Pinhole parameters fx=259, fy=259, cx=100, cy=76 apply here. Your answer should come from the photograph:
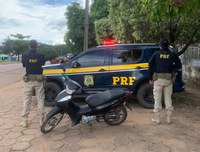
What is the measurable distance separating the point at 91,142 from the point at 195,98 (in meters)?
5.40

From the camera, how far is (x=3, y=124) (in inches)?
236

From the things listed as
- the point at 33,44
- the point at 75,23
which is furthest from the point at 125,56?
the point at 75,23

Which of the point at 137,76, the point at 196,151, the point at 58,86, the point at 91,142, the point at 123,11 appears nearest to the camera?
the point at 196,151

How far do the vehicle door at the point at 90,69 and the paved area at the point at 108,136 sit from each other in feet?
5.01

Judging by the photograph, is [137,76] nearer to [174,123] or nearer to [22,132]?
[174,123]

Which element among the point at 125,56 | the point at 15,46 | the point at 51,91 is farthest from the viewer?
the point at 15,46

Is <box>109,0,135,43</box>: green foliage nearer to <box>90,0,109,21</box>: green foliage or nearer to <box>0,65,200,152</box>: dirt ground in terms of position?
<box>0,65,200,152</box>: dirt ground

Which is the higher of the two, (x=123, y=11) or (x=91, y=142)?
(x=123, y=11)

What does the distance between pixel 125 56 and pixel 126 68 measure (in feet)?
1.27

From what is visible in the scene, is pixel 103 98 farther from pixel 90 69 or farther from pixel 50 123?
pixel 90 69

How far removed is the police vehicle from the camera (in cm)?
736

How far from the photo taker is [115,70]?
7.47m

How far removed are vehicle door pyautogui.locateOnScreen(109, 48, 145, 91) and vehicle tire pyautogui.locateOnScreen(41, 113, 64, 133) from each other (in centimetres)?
247

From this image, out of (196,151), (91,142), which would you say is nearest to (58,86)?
(91,142)
